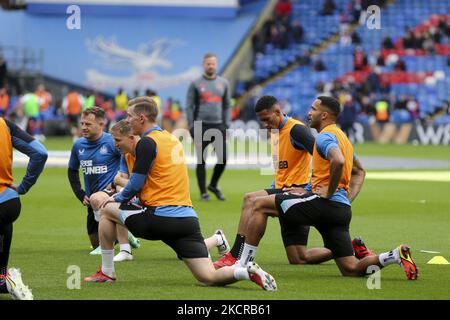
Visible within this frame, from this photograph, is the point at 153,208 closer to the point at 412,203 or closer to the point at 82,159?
the point at 82,159

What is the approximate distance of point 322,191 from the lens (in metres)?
10.6

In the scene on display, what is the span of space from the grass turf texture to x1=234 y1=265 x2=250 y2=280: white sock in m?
0.13

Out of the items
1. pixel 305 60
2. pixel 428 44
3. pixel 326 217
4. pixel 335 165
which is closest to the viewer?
pixel 335 165

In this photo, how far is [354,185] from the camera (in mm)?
11273

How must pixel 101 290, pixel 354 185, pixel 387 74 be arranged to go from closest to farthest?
pixel 101 290, pixel 354 185, pixel 387 74

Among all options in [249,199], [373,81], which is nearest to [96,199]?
[249,199]

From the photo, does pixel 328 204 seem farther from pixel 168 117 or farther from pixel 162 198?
pixel 168 117

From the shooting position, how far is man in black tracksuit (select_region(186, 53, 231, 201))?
19234mm

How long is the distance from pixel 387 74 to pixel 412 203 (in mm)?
30978

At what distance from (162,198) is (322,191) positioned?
5.84ft

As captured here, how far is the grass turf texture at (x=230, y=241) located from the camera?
372 inches

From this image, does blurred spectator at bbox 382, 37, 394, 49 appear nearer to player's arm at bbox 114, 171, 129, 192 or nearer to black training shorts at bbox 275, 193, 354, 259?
player's arm at bbox 114, 171, 129, 192

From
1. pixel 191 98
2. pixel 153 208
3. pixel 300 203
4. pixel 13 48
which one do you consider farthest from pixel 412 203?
pixel 13 48

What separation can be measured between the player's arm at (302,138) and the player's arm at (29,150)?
3.01 metres
